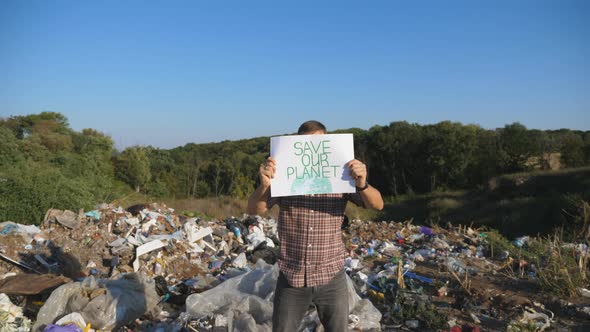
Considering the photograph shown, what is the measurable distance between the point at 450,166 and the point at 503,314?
68.6ft

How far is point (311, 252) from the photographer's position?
1919 mm

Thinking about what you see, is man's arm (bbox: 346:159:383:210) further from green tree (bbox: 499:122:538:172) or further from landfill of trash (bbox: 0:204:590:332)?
green tree (bbox: 499:122:538:172)

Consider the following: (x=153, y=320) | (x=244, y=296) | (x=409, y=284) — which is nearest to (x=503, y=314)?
(x=409, y=284)

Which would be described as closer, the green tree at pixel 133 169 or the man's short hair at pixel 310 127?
the man's short hair at pixel 310 127

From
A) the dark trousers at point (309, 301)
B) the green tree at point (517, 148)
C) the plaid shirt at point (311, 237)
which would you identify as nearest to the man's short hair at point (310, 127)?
the plaid shirt at point (311, 237)

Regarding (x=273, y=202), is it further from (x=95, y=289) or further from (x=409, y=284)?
(x=409, y=284)

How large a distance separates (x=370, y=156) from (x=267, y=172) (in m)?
25.2

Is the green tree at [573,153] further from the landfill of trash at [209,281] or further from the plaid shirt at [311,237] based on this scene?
the plaid shirt at [311,237]

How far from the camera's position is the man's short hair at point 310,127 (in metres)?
2.04

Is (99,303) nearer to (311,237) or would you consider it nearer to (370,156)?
(311,237)

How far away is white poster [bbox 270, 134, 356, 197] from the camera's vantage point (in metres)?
1.97

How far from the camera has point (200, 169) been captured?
2633 cm

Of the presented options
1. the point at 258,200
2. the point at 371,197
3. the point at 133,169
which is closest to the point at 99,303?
the point at 258,200

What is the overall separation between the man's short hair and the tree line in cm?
1584
